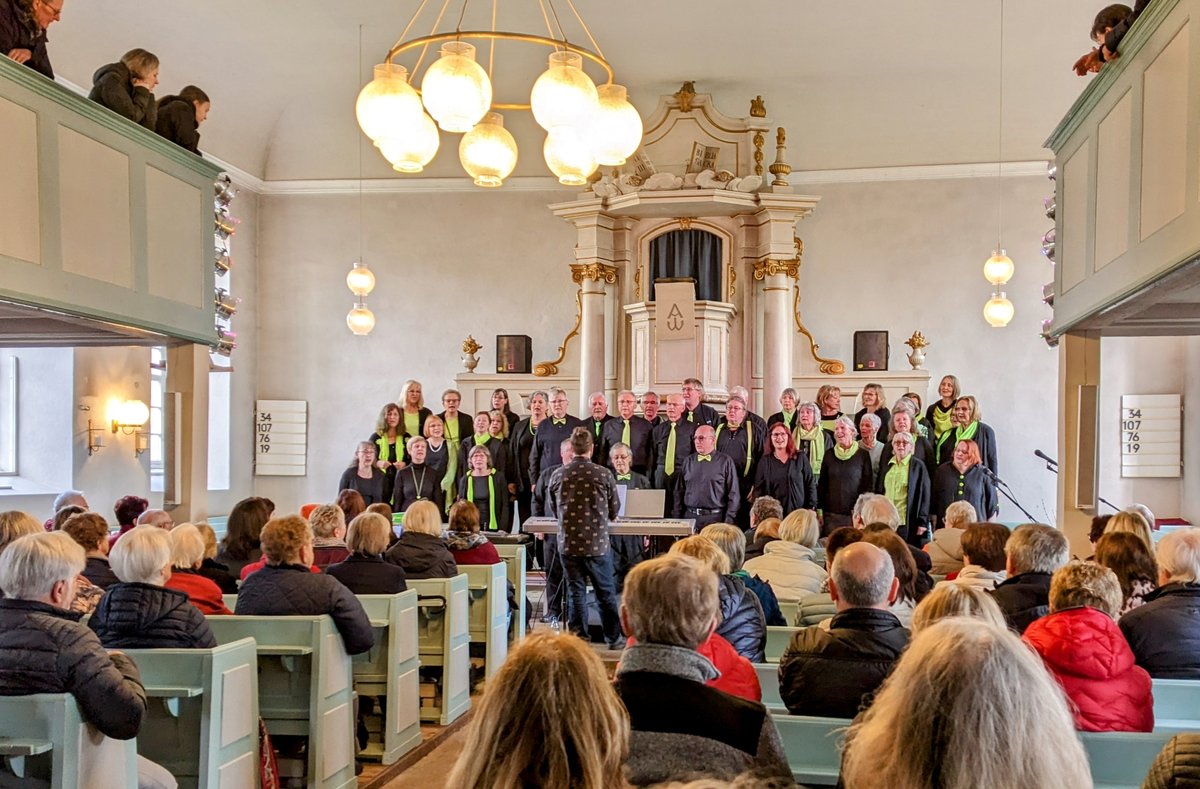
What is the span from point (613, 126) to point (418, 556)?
2302 mm

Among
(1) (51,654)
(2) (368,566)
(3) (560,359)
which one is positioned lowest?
(2) (368,566)

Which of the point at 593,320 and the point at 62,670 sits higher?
the point at 593,320

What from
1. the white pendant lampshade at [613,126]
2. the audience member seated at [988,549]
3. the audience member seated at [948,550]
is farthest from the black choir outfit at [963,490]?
the white pendant lampshade at [613,126]

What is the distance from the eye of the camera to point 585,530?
713cm

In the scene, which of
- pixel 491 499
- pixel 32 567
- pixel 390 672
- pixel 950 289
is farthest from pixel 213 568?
pixel 950 289

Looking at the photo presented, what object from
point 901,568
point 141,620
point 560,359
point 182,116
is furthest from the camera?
point 560,359

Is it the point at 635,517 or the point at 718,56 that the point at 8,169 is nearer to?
the point at 635,517

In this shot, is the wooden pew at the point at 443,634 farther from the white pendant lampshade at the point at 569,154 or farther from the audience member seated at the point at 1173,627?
the audience member seated at the point at 1173,627

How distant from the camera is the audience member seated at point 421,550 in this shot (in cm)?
566

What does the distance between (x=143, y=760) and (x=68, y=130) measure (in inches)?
121

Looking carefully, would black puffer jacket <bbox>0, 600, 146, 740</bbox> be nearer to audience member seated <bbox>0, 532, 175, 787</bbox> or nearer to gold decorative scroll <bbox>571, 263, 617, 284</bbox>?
audience member seated <bbox>0, 532, 175, 787</bbox>

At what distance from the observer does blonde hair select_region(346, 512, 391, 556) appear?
5.07 meters

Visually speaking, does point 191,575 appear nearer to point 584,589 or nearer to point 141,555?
point 141,555

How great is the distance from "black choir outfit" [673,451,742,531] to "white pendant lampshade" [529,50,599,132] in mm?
4281
